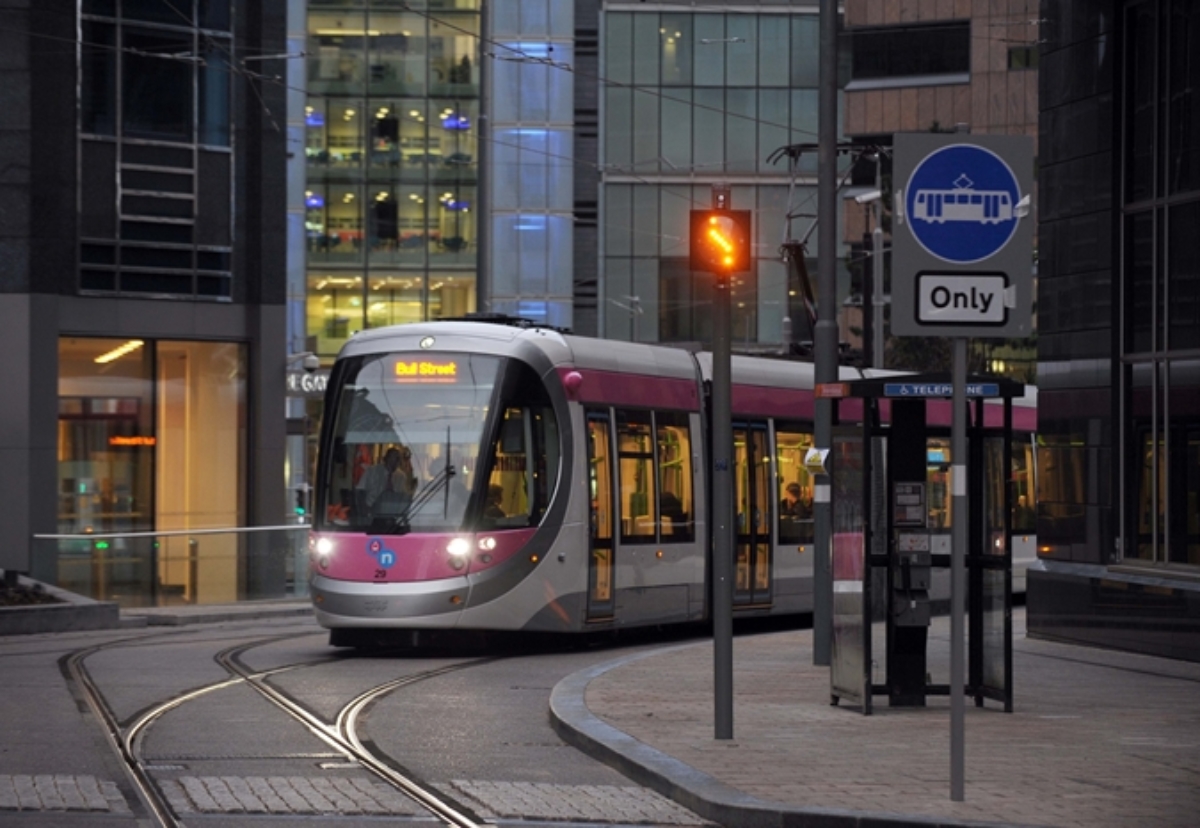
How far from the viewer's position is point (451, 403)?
18766mm

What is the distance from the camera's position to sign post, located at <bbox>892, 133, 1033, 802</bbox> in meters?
9.41

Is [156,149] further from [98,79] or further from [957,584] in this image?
[957,584]

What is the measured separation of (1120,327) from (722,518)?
8148 mm

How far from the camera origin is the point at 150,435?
1261 inches

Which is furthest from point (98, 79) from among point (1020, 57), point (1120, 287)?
point (1020, 57)

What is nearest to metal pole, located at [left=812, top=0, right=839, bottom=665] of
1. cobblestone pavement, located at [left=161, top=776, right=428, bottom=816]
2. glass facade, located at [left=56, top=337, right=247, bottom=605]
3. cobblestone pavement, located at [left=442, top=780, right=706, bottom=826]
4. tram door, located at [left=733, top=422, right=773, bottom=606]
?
tram door, located at [left=733, top=422, right=773, bottom=606]

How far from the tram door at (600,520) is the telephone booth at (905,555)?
557cm

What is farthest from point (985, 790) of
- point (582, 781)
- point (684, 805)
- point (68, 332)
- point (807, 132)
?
point (807, 132)

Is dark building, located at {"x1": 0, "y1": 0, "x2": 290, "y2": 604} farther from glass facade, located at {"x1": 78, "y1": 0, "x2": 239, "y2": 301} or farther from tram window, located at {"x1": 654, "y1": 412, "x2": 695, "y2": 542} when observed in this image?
tram window, located at {"x1": 654, "y1": 412, "x2": 695, "y2": 542}

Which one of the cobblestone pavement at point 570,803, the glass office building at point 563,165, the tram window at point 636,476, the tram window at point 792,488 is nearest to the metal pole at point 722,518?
the cobblestone pavement at point 570,803

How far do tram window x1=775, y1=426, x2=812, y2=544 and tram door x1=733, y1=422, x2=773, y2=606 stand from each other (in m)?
0.25

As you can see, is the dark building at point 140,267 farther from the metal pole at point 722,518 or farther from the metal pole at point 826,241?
the metal pole at point 722,518

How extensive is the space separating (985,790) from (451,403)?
9.80 m

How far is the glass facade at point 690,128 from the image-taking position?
57.3 m
